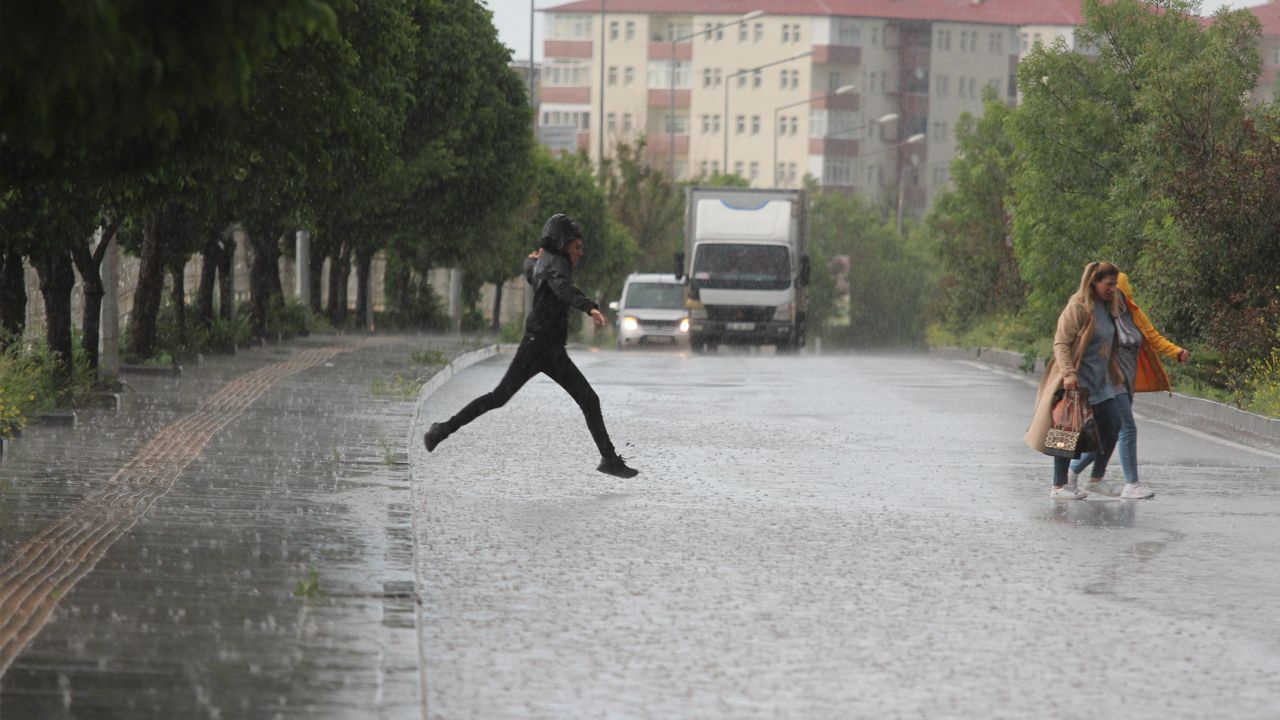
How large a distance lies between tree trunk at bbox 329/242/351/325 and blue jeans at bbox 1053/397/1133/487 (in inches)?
1387

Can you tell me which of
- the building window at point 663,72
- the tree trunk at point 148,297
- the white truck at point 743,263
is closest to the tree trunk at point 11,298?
the tree trunk at point 148,297

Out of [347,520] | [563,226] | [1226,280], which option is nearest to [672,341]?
[1226,280]

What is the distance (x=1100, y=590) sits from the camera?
10.1 m

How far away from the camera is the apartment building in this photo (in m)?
147

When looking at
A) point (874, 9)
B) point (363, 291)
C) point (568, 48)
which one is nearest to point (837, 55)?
point (874, 9)

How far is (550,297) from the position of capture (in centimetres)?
1539

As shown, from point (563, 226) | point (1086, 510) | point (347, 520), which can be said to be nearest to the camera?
point (347, 520)

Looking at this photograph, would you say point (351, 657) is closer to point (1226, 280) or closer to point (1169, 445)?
point (1169, 445)

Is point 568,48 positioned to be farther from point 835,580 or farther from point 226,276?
point 835,580

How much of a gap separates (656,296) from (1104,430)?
124 feet

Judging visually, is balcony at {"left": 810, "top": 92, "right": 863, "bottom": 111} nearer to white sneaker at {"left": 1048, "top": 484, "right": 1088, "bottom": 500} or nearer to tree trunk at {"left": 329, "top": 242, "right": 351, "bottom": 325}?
tree trunk at {"left": 329, "top": 242, "right": 351, "bottom": 325}

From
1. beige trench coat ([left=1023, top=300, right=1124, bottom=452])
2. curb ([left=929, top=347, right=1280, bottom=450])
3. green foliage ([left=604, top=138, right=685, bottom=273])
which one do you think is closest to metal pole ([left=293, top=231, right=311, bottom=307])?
curb ([left=929, top=347, right=1280, bottom=450])

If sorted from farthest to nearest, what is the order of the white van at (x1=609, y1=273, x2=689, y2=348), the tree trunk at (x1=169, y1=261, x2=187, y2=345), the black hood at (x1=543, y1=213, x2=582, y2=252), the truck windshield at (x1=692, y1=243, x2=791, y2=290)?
the white van at (x1=609, y1=273, x2=689, y2=348)
the truck windshield at (x1=692, y1=243, x2=791, y2=290)
the tree trunk at (x1=169, y1=261, x2=187, y2=345)
the black hood at (x1=543, y1=213, x2=582, y2=252)

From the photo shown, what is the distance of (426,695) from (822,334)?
110m
